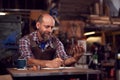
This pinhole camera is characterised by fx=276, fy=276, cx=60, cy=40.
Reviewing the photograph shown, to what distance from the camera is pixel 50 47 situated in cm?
387

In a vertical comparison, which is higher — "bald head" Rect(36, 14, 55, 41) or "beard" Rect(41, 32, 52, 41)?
"bald head" Rect(36, 14, 55, 41)

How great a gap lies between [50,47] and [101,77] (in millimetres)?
4177

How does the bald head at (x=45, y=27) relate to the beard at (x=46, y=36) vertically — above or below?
above

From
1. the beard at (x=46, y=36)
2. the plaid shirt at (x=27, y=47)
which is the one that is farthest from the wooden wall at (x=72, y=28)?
the beard at (x=46, y=36)

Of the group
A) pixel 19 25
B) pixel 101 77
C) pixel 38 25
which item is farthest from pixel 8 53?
pixel 101 77

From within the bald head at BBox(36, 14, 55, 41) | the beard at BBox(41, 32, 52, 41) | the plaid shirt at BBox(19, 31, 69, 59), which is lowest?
the plaid shirt at BBox(19, 31, 69, 59)

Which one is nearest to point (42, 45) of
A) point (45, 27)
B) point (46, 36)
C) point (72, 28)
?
point (46, 36)

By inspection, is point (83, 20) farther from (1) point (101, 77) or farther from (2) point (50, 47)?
(2) point (50, 47)

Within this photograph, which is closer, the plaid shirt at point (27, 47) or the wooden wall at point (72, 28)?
the plaid shirt at point (27, 47)

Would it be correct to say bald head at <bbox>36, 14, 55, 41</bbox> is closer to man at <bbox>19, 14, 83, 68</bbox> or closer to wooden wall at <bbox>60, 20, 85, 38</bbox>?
man at <bbox>19, 14, 83, 68</bbox>

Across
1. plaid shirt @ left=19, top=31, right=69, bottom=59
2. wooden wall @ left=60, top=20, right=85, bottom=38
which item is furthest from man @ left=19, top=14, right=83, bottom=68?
wooden wall @ left=60, top=20, right=85, bottom=38

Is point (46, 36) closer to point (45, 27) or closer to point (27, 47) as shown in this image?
point (45, 27)

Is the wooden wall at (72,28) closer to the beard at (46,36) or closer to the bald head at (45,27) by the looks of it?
the bald head at (45,27)

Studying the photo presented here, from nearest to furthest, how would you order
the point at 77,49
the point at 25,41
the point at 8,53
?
the point at 77,49 < the point at 25,41 < the point at 8,53
